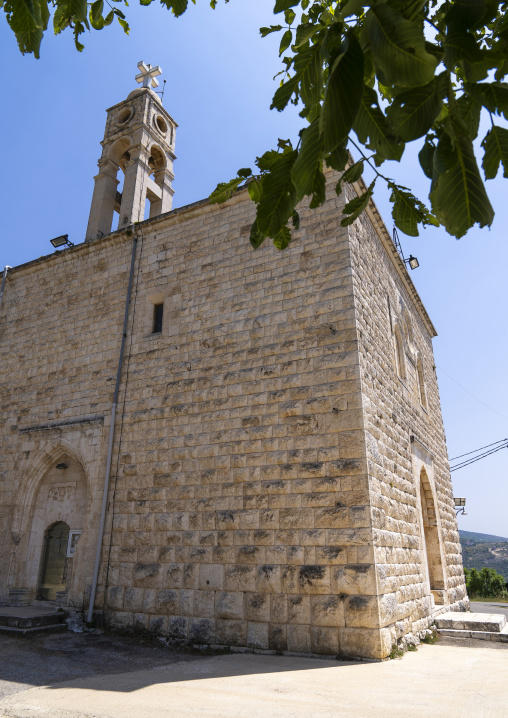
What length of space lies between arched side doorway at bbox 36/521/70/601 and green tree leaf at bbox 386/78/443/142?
26.1 ft

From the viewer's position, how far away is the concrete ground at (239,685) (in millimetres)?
3207

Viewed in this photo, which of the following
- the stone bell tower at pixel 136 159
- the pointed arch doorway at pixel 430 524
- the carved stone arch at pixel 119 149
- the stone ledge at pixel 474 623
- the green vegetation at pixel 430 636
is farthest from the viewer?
the carved stone arch at pixel 119 149

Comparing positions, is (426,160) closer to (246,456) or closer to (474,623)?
(246,456)

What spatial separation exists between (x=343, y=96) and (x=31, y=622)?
719 centimetres

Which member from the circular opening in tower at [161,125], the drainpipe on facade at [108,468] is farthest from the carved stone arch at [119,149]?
the drainpipe on facade at [108,468]

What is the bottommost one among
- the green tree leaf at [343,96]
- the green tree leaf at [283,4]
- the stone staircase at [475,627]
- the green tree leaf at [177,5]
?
the stone staircase at [475,627]

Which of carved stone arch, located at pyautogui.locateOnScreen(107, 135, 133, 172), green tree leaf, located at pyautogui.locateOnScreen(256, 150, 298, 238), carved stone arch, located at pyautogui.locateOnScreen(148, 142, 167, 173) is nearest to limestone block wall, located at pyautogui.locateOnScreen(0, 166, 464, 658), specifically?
carved stone arch, located at pyautogui.locateOnScreen(107, 135, 133, 172)

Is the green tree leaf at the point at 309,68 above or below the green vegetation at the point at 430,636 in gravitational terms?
above

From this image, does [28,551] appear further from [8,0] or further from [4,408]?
[8,0]

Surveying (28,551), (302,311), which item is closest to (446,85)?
(302,311)

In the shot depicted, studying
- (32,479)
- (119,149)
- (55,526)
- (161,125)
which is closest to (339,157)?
(55,526)

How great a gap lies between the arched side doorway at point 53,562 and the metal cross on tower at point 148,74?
10312 millimetres

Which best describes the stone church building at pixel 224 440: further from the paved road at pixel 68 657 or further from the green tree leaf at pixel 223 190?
the green tree leaf at pixel 223 190

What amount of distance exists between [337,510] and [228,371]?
2.36 meters
